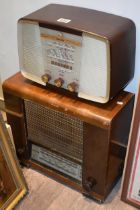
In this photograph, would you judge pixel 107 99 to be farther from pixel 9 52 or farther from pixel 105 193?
pixel 9 52

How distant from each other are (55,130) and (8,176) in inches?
11.0

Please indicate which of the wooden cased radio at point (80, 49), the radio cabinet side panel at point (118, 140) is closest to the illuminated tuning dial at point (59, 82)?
the wooden cased radio at point (80, 49)

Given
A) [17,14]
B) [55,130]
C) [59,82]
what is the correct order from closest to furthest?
[59,82], [55,130], [17,14]

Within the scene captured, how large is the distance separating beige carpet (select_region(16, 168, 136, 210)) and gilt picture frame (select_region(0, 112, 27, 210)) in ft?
0.18

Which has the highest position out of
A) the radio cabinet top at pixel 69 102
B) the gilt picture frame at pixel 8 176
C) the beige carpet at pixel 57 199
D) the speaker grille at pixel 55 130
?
the radio cabinet top at pixel 69 102

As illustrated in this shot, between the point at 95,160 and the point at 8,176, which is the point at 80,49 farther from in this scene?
the point at 8,176

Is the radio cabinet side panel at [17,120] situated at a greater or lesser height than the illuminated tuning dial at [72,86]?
lesser

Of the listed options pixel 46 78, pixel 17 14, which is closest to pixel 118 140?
pixel 46 78

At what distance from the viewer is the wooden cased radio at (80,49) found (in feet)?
3.27

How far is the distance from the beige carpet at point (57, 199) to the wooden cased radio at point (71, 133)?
0.13 ft

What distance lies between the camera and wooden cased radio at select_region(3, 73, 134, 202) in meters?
1.12

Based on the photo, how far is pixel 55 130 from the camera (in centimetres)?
125

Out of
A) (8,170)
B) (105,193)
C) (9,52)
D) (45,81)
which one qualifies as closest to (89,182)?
(105,193)

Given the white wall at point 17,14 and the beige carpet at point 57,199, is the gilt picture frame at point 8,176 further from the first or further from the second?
the white wall at point 17,14
